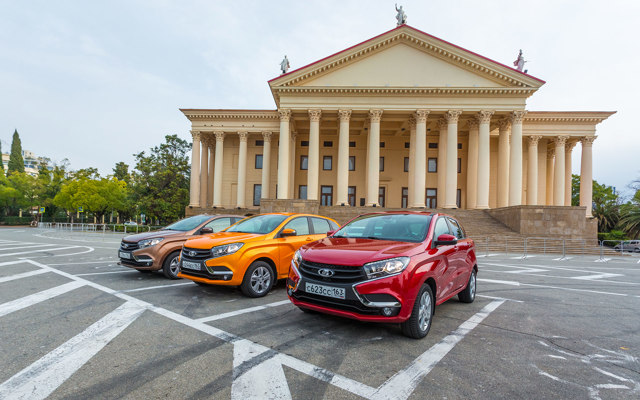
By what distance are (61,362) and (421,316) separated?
13.2 ft

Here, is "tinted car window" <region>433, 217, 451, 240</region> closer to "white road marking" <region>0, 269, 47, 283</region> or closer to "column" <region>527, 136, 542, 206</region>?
"white road marking" <region>0, 269, 47, 283</region>

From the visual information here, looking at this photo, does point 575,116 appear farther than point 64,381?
Yes

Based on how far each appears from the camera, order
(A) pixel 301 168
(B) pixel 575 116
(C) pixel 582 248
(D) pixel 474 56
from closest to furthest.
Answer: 1. (C) pixel 582 248
2. (D) pixel 474 56
3. (B) pixel 575 116
4. (A) pixel 301 168

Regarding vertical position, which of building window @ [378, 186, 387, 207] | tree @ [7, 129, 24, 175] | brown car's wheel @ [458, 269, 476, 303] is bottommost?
brown car's wheel @ [458, 269, 476, 303]

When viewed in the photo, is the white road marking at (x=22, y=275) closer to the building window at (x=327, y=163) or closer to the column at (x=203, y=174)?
the column at (x=203, y=174)

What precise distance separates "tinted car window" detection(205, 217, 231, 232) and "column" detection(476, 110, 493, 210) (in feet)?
80.9

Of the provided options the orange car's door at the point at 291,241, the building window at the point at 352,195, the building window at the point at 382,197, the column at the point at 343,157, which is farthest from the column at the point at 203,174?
the orange car's door at the point at 291,241

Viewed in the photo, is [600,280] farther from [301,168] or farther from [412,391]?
[301,168]

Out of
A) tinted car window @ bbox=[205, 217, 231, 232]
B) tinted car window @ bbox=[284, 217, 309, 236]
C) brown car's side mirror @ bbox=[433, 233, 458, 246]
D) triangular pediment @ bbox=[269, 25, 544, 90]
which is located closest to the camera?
brown car's side mirror @ bbox=[433, 233, 458, 246]

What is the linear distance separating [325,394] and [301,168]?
3494 centimetres

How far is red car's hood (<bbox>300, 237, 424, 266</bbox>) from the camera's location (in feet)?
12.8

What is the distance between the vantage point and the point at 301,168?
37.2 meters

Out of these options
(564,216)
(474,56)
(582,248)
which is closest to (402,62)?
(474,56)

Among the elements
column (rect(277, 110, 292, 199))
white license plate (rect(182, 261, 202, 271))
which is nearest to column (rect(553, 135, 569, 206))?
column (rect(277, 110, 292, 199))
